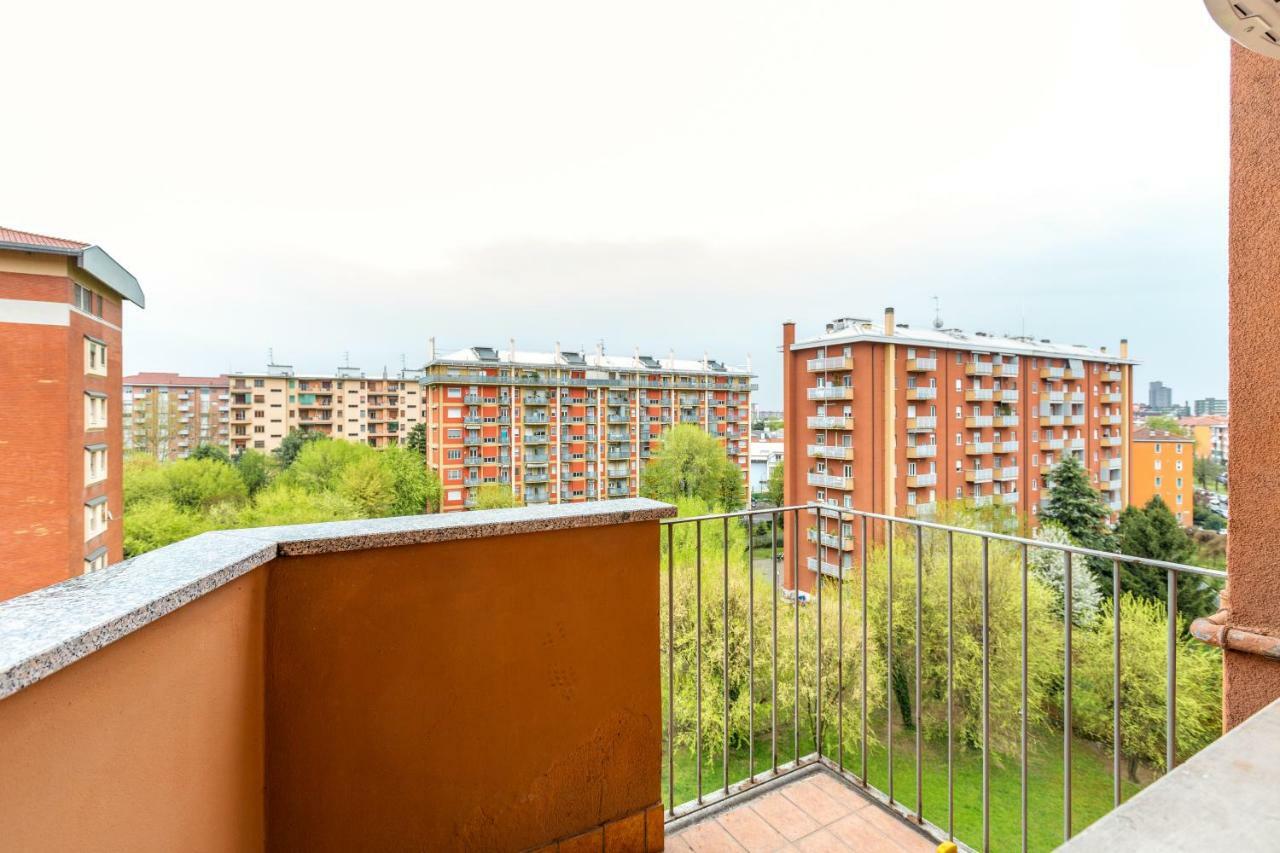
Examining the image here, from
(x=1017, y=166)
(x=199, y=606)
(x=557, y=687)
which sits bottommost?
(x=557, y=687)

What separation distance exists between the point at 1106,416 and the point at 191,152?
34.5 m

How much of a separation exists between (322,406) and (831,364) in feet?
105

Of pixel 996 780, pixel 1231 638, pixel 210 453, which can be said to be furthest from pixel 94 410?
pixel 210 453

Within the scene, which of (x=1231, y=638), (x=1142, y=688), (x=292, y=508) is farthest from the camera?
(x=292, y=508)

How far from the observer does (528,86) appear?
25.6 ft

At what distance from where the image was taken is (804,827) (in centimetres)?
179

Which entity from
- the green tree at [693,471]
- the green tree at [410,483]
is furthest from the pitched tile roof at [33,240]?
the green tree at [693,471]

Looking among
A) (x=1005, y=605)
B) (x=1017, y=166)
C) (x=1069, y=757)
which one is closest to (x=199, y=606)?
(x=1069, y=757)

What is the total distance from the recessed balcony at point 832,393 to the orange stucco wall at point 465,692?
21790 millimetres

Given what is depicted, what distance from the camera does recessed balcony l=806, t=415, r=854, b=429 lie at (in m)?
21.9

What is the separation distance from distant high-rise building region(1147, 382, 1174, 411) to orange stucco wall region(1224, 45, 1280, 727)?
38.2 meters

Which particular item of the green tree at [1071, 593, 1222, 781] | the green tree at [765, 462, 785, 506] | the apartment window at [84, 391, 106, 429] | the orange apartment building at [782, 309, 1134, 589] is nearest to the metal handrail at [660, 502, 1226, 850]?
the apartment window at [84, 391, 106, 429]

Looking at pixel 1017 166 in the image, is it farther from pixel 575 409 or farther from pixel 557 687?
pixel 575 409

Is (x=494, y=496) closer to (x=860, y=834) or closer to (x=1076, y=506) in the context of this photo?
(x=1076, y=506)
